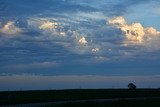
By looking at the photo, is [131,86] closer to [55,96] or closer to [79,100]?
[55,96]

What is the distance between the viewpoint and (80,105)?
165 ft

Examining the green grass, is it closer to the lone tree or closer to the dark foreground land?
the dark foreground land

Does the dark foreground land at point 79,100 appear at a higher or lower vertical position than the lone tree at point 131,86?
higher

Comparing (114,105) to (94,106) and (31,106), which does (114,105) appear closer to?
(94,106)

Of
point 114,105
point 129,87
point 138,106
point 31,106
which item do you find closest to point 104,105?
point 114,105

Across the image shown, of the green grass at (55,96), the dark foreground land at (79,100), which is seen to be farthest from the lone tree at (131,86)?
the dark foreground land at (79,100)

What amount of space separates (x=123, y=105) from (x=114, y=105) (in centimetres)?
126

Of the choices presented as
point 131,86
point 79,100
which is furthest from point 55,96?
point 131,86

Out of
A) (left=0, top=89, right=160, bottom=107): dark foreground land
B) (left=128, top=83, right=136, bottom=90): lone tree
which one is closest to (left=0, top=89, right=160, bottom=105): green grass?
(left=0, top=89, right=160, bottom=107): dark foreground land

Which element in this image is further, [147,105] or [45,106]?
[147,105]

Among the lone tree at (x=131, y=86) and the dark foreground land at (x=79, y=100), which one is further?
the lone tree at (x=131, y=86)

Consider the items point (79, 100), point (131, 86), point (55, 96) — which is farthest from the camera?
point (131, 86)

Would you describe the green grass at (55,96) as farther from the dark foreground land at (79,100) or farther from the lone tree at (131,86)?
the lone tree at (131,86)

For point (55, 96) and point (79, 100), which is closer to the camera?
point (79, 100)
